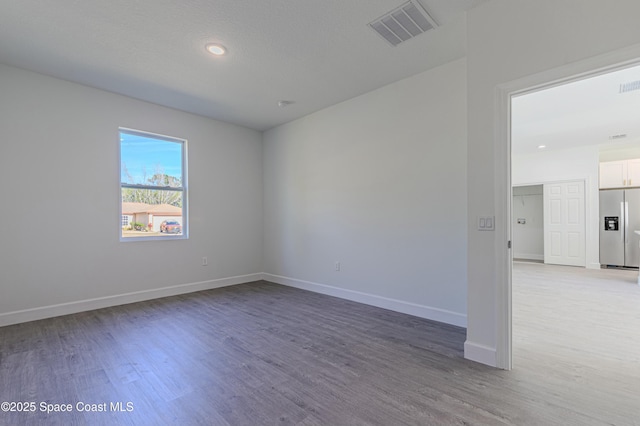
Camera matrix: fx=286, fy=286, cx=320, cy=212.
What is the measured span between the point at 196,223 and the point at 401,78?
A: 3863 millimetres

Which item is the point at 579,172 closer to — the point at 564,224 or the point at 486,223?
the point at 564,224

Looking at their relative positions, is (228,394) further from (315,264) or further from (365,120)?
(365,120)

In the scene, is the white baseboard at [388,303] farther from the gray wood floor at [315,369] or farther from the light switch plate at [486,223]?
the light switch plate at [486,223]

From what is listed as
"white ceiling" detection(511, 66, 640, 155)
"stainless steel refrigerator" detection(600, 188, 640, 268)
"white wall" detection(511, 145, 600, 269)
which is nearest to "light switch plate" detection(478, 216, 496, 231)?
"white ceiling" detection(511, 66, 640, 155)

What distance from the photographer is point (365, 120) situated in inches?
159

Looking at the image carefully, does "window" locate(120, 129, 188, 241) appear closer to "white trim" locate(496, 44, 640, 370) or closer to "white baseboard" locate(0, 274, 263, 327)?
"white baseboard" locate(0, 274, 263, 327)

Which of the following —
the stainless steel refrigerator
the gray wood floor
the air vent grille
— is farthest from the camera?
the stainless steel refrigerator

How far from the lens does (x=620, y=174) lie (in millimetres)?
6633

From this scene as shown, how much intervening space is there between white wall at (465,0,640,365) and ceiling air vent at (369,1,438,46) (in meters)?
0.38

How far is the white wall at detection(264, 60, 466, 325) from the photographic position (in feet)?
10.5

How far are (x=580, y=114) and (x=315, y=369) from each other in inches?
223

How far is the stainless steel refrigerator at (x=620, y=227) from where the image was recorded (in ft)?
20.7

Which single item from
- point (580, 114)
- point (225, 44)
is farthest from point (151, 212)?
point (580, 114)

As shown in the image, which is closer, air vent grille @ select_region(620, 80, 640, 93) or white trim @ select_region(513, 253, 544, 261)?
air vent grille @ select_region(620, 80, 640, 93)
